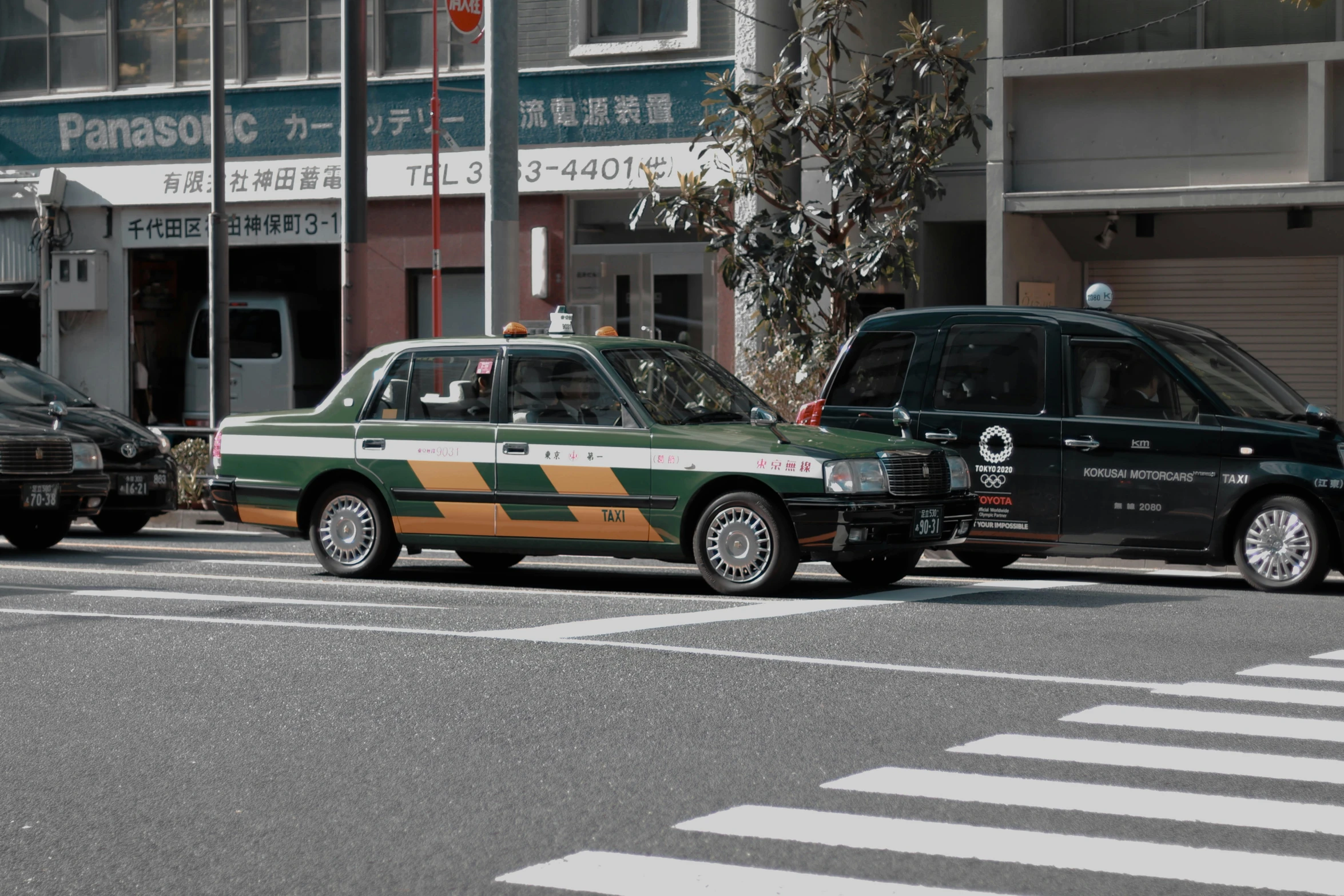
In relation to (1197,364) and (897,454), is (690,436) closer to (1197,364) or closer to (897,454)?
(897,454)

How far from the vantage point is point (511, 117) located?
17.3 metres

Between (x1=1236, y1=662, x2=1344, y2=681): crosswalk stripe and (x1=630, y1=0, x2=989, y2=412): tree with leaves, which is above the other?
(x1=630, y1=0, x2=989, y2=412): tree with leaves

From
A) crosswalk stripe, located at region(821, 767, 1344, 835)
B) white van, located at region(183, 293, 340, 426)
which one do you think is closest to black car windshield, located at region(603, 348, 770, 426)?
crosswalk stripe, located at region(821, 767, 1344, 835)

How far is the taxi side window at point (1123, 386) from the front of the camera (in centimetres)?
1176

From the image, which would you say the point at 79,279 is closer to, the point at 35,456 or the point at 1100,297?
the point at 35,456

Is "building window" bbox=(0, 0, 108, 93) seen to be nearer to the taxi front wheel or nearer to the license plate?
the license plate

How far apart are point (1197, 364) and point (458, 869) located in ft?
26.7

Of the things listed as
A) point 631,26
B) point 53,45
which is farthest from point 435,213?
point 53,45

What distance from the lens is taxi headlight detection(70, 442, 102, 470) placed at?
14.6m

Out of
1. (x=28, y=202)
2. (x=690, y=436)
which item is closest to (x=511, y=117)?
(x=690, y=436)

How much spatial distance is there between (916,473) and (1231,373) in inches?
98.9

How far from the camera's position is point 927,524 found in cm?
1095

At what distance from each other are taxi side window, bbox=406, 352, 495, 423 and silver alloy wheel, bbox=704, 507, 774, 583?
177 cm

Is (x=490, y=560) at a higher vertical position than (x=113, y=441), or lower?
lower
